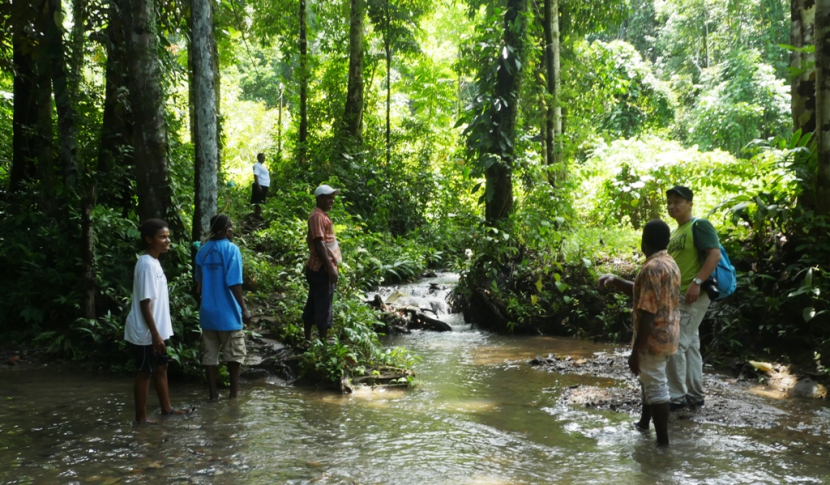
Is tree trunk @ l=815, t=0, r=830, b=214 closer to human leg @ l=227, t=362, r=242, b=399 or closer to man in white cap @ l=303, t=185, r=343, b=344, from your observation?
man in white cap @ l=303, t=185, r=343, b=344

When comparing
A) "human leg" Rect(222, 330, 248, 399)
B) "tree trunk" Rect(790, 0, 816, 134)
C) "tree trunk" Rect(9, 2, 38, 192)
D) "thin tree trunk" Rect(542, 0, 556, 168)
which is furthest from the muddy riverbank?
"tree trunk" Rect(9, 2, 38, 192)

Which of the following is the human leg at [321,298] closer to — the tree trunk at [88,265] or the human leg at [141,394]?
the human leg at [141,394]

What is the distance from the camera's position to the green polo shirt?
5.85m

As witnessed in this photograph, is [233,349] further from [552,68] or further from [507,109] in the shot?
[552,68]

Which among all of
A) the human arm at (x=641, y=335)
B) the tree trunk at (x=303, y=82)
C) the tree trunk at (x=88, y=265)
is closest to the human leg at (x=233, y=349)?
the tree trunk at (x=88, y=265)

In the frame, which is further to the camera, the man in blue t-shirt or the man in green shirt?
the man in blue t-shirt

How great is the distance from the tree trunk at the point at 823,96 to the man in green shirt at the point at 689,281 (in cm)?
270

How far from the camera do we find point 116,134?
977 centimetres

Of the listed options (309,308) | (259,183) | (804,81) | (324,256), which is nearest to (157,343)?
(324,256)

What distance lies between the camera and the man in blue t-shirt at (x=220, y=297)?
6.38 meters

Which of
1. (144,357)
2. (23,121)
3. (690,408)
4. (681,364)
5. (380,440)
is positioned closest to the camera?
(380,440)

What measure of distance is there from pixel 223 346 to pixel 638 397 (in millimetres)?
4136

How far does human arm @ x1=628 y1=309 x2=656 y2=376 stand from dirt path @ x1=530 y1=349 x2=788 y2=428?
109 centimetres

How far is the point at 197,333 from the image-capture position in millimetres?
7738
